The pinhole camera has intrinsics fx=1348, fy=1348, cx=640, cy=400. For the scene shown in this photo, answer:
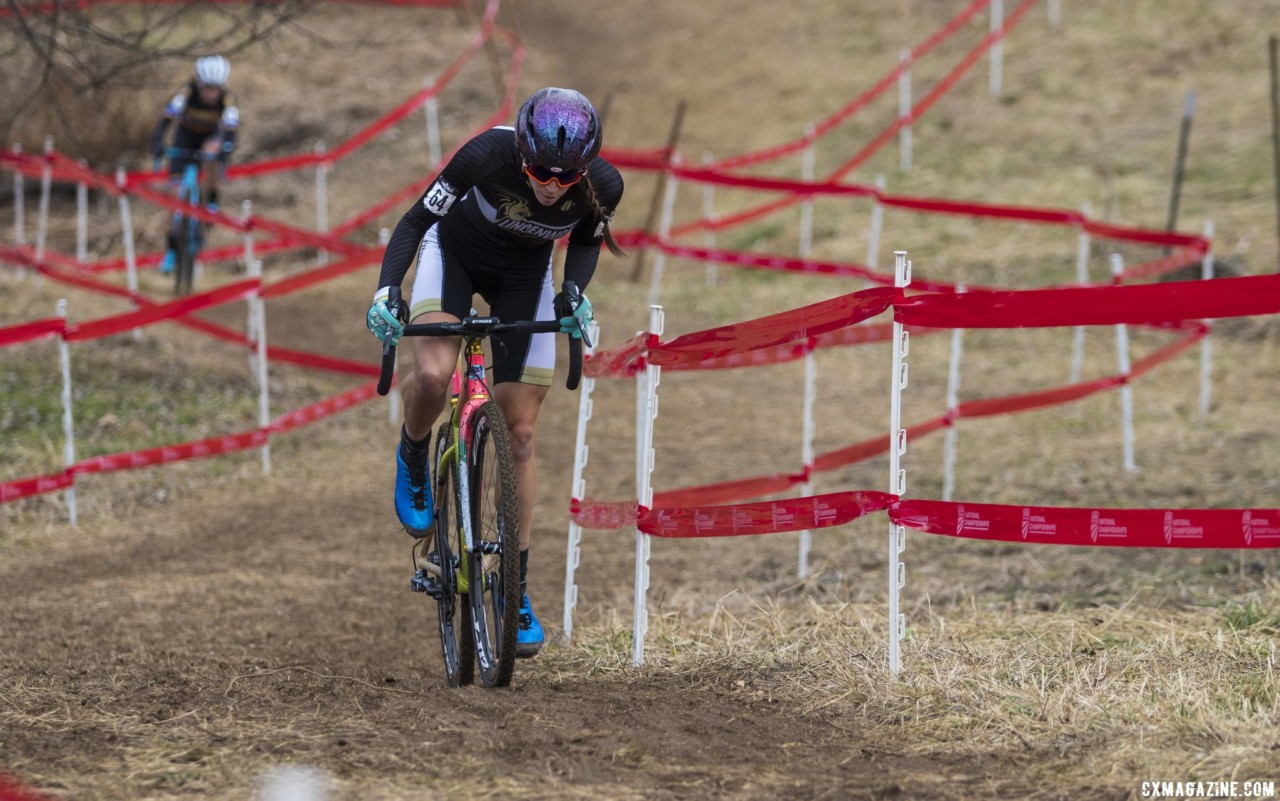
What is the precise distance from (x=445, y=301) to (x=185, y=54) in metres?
4.93

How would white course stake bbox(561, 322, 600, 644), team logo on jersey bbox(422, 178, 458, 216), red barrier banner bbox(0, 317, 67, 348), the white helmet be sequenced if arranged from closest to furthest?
team logo on jersey bbox(422, 178, 458, 216) → white course stake bbox(561, 322, 600, 644) → red barrier banner bbox(0, 317, 67, 348) → the white helmet

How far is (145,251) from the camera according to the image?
19.8 meters

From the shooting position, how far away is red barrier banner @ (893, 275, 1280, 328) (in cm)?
435

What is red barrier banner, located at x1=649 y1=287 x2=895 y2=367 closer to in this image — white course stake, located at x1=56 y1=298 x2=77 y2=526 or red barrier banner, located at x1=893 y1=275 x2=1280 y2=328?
red barrier banner, located at x1=893 y1=275 x2=1280 y2=328

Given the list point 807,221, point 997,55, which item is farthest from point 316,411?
point 997,55

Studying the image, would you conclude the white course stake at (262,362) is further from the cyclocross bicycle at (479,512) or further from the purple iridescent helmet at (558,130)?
the purple iridescent helmet at (558,130)

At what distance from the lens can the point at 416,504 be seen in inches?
229

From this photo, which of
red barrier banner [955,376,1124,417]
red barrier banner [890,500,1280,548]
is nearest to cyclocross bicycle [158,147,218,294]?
red barrier banner [955,376,1124,417]

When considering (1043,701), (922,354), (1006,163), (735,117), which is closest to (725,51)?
(735,117)

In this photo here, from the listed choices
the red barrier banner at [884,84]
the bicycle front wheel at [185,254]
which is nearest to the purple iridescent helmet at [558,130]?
the bicycle front wheel at [185,254]

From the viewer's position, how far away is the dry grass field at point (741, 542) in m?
4.25

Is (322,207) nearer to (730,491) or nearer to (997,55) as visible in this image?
(997,55)

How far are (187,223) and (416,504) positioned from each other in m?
9.75

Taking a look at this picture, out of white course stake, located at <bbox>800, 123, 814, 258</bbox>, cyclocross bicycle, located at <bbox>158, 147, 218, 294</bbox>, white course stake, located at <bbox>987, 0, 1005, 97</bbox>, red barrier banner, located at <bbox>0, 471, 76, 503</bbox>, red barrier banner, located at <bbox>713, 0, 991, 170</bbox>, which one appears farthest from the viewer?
white course stake, located at <bbox>987, 0, 1005, 97</bbox>
